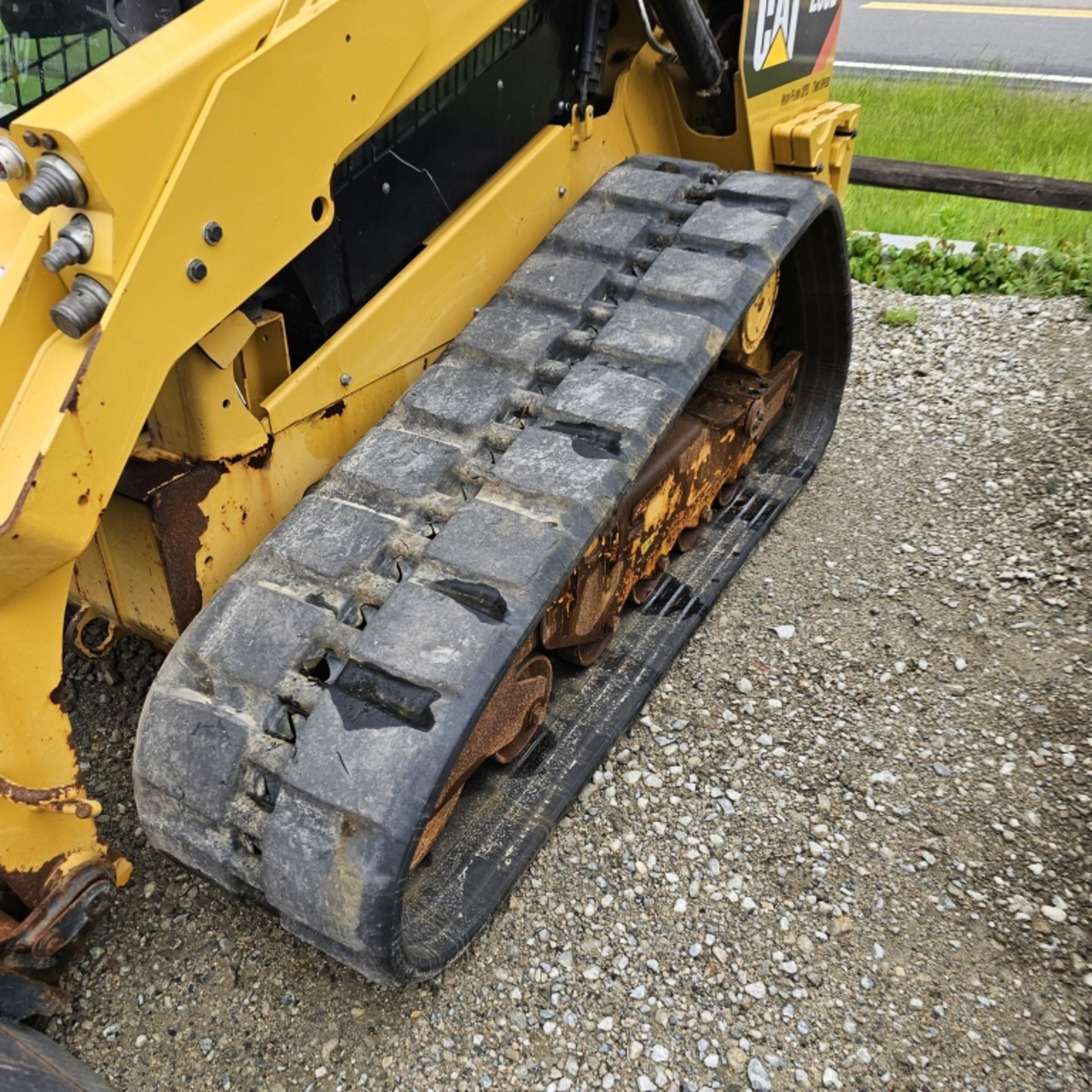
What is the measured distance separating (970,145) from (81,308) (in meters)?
6.74

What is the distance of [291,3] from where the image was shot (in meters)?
1.62

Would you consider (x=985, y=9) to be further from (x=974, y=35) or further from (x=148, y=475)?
(x=148, y=475)

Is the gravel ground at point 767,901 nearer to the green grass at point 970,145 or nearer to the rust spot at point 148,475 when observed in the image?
the rust spot at point 148,475

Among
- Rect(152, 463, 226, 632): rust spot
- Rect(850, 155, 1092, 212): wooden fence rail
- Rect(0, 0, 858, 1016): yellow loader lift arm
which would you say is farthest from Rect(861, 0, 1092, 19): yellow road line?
Rect(152, 463, 226, 632): rust spot

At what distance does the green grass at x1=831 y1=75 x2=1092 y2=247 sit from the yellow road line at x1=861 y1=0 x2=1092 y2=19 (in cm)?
290

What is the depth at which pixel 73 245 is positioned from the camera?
1450 millimetres

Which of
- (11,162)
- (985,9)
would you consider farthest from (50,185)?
(985,9)

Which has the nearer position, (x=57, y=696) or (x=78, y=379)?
(x=78, y=379)

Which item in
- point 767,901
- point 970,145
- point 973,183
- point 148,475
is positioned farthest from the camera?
point 970,145

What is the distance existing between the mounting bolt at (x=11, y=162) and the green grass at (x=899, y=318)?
12.8 ft

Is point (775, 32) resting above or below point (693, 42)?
below

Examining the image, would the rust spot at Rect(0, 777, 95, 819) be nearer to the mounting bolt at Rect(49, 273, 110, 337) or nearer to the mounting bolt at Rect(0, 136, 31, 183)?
the mounting bolt at Rect(49, 273, 110, 337)

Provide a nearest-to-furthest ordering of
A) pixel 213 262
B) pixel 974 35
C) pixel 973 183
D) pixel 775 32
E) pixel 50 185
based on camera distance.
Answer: pixel 50 185, pixel 213 262, pixel 775 32, pixel 973 183, pixel 974 35

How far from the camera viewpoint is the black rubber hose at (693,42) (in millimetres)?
2371
